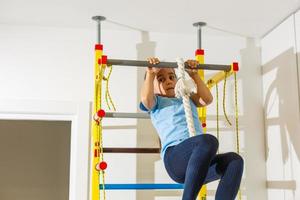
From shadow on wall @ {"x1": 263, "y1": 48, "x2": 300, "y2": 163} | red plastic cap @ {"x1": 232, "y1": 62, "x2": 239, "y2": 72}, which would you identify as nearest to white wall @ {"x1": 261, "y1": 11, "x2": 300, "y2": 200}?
shadow on wall @ {"x1": 263, "y1": 48, "x2": 300, "y2": 163}

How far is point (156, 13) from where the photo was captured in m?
2.46

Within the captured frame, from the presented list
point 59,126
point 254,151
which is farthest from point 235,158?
point 59,126

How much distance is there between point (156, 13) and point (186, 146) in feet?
3.25

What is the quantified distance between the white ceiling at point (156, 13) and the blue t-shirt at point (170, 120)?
61cm

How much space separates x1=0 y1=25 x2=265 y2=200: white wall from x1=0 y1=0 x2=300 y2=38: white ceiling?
8cm

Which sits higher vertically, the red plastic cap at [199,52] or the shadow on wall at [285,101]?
the red plastic cap at [199,52]

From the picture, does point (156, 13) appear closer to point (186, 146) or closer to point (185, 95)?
point (185, 95)

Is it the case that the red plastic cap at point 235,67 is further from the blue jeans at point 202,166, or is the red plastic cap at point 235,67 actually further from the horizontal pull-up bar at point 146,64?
the blue jeans at point 202,166

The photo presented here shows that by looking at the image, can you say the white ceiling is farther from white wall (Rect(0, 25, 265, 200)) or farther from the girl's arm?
the girl's arm

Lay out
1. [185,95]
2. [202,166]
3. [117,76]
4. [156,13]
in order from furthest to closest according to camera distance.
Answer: [117,76] → [156,13] → [185,95] → [202,166]

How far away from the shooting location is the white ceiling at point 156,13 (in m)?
2.33

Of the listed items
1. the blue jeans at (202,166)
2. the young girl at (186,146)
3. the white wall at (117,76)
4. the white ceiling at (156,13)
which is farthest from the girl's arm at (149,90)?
the white wall at (117,76)

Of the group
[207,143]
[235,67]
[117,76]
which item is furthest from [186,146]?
[117,76]

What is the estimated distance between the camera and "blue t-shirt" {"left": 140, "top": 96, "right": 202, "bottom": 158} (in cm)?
187
